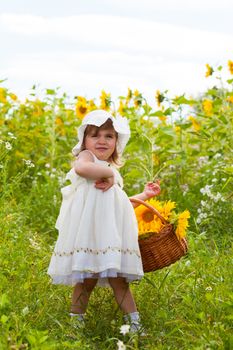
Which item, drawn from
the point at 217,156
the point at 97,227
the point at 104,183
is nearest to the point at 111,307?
the point at 97,227

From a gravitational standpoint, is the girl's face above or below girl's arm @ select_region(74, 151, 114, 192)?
above

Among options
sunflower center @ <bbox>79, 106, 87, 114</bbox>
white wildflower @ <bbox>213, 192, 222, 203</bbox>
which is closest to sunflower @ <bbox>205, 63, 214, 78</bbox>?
sunflower center @ <bbox>79, 106, 87, 114</bbox>

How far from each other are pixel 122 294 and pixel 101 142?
73 cm

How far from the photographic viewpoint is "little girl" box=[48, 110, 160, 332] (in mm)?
3586

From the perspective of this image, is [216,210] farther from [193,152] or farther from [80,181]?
[80,181]

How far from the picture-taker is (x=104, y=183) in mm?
3672

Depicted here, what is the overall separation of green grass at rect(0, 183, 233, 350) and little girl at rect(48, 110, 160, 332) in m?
0.12

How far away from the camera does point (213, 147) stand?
691 centimetres

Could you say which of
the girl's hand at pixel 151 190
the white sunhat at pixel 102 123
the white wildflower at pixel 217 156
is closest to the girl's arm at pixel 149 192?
the girl's hand at pixel 151 190

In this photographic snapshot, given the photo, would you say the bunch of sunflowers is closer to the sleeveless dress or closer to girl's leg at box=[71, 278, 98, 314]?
the sleeveless dress

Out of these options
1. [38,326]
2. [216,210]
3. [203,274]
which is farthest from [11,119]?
[38,326]

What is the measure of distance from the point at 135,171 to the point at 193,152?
2.78 feet

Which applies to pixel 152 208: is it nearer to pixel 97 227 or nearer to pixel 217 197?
pixel 97 227

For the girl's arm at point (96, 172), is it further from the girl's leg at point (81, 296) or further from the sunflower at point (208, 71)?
the sunflower at point (208, 71)
